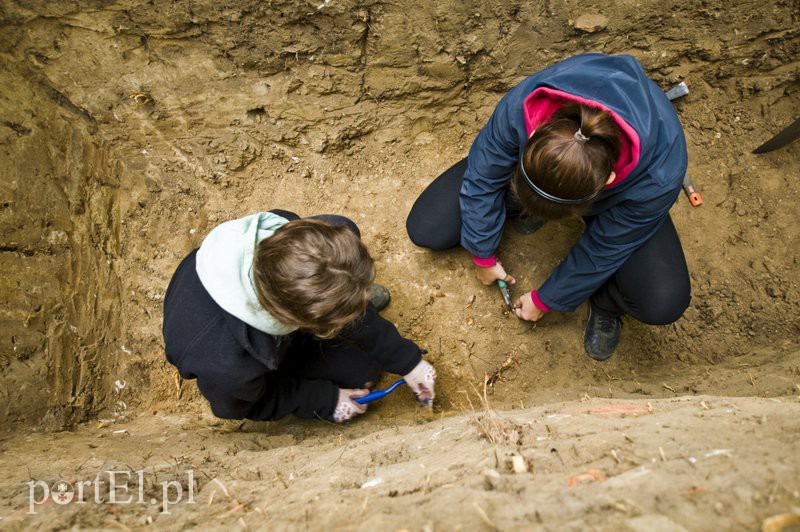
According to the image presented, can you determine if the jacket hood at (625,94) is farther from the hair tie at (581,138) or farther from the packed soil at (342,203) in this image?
the packed soil at (342,203)

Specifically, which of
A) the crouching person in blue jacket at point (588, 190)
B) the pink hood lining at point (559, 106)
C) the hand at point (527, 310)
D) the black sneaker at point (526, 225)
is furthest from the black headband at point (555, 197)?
the black sneaker at point (526, 225)

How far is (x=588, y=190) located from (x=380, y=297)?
1.18 meters

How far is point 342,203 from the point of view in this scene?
2.63 m

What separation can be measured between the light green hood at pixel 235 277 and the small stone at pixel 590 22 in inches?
71.9

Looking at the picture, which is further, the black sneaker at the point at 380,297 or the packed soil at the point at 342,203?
the black sneaker at the point at 380,297

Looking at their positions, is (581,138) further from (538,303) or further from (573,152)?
(538,303)

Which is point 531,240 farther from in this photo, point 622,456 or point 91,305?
point 91,305

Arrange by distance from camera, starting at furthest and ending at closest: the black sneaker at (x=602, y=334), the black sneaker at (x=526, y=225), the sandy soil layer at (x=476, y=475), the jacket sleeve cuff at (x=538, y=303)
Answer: the black sneaker at (x=526, y=225), the black sneaker at (x=602, y=334), the jacket sleeve cuff at (x=538, y=303), the sandy soil layer at (x=476, y=475)

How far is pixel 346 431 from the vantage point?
1925mm

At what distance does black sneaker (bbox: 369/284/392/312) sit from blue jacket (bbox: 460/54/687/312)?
0.48m

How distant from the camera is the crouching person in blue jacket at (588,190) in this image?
1411 mm

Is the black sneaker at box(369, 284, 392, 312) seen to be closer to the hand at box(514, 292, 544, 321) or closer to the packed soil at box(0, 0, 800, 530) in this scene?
the packed soil at box(0, 0, 800, 530)

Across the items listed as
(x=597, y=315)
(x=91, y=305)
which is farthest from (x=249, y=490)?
A: (x=597, y=315)

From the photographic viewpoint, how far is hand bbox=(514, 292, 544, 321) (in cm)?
221
